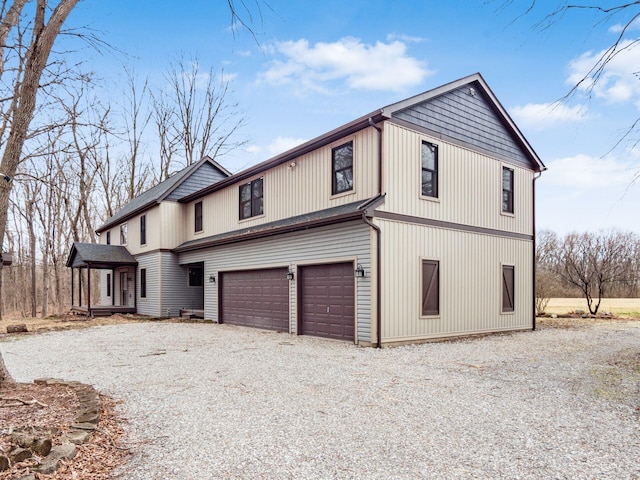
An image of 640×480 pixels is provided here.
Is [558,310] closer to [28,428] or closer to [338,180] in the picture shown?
[338,180]

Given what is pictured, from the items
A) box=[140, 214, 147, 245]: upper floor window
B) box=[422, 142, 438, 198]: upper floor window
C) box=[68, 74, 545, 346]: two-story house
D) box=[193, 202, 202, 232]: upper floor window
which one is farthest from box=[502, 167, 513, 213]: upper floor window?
box=[140, 214, 147, 245]: upper floor window

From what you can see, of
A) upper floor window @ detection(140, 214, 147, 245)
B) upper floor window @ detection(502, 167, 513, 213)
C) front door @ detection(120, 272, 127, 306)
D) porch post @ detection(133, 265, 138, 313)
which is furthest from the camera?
front door @ detection(120, 272, 127, 306)

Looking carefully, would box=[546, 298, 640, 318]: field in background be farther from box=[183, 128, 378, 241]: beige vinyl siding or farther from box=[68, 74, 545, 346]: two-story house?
box=[183, 128, 378, 241]: beige vinyl siding

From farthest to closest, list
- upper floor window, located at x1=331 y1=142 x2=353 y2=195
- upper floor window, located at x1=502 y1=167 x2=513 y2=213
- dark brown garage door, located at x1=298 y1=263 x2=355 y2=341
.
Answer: upper floor window, located at x1=502 y1=167 x2=513 y2=213, upper floor window, located at x1=331 y1=142 x2=353 y2=195, dark brown garage door, located at x1=298 y1=263 x2=355 y2=341

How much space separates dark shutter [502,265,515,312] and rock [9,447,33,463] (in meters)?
12.6

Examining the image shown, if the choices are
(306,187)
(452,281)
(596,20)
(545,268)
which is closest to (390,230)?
(452,281)

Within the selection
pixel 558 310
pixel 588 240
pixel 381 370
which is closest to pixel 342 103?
pixel 381 370

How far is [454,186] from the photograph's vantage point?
12.1 meters

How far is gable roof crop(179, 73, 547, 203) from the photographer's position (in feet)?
33.9

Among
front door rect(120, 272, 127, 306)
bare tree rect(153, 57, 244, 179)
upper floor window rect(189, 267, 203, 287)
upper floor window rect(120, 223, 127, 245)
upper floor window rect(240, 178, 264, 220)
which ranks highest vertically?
bare tree rect(153, 57, 244, 179)

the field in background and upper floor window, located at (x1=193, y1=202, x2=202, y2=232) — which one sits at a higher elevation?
upper floor window, located at (x1=193, y1=202, x2=202, y2=232)

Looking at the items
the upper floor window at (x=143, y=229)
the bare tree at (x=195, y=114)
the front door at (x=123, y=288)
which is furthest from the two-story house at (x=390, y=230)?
the bare tree at (x=195, y=114)

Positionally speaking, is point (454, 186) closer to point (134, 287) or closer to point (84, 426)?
point (84, 426)

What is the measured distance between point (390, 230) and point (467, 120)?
4698 millimetres
